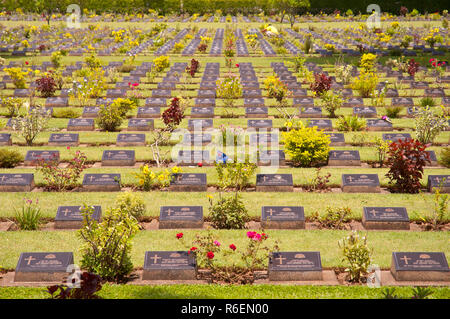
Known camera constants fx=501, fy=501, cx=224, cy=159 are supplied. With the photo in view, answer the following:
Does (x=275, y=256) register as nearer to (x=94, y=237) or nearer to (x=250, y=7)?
(x=94, y=237)

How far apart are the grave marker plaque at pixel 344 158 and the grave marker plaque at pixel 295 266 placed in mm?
6374

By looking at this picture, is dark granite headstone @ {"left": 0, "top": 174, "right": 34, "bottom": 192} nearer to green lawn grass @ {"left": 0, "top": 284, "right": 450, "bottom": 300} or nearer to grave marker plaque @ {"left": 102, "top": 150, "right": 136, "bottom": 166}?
grave marker plaque @ {"left": 102, "top": 150, "right": 136, "bottom": 166}

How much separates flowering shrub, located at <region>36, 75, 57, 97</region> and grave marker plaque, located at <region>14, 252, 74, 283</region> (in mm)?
16119

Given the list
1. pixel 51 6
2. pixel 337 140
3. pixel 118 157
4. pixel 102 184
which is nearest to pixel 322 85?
pixel 337 140

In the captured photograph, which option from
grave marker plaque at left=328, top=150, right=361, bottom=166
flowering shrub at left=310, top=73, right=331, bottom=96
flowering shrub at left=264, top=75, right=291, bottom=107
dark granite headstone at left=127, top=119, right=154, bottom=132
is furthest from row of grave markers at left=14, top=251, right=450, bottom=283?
flowering shrub at left=310, top=73, right=331, bottom=96

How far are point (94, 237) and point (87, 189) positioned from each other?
4300 mm

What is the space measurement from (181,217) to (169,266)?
6.96 feet

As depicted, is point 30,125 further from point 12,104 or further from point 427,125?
point 427,125

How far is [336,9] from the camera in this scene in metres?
76.6

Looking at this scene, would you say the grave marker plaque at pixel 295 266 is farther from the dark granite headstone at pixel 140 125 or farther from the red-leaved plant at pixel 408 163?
the dark granite headstone at pixel 140 125

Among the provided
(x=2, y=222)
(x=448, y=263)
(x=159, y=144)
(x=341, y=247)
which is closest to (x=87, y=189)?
(x=2, y=222)

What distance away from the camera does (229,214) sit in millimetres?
11062

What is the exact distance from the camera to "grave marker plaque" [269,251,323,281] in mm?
8852

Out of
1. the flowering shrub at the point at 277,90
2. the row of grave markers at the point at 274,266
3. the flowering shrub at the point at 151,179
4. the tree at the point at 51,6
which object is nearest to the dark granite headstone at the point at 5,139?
the flowering shrub at the point at 151,179
